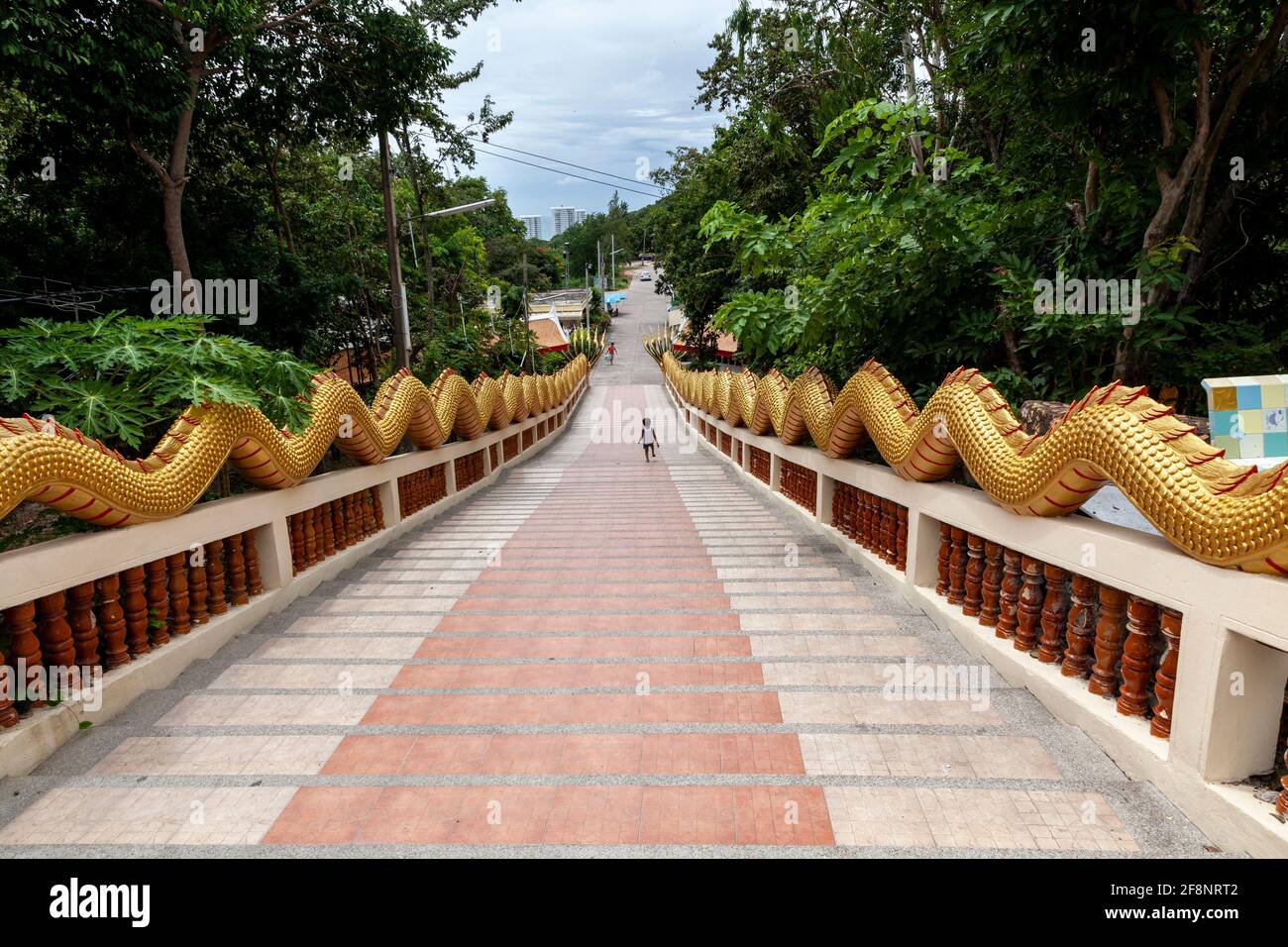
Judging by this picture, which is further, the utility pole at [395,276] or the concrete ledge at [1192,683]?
the utility pole at [395,276]

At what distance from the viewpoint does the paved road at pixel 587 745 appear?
250cm

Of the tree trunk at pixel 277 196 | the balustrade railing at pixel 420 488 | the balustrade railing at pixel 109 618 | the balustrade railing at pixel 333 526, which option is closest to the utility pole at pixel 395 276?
the tree trunk at pixel 277 196

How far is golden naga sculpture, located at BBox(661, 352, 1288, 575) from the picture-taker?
2.33 m

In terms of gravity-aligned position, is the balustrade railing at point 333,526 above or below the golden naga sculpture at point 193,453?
below

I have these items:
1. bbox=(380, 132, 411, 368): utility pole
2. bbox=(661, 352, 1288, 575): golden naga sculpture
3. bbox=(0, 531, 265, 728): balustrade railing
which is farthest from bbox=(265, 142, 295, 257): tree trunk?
bbox=(661, 352, 1288, 575): golden naga sculpture

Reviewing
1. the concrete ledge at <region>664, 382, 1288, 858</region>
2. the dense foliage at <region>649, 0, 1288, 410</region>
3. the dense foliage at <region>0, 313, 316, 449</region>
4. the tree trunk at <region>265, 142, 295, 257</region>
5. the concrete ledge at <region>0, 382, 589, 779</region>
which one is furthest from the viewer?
the tree trunk at <region>265, 142, 295, 257</region>

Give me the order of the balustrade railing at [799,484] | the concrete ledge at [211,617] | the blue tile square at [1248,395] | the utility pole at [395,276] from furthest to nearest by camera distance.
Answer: the utility pole at [395,276] → the balustrade railing at [799,484] → the blue tile square at [1248,395] → the concrete ledge at [211,617]

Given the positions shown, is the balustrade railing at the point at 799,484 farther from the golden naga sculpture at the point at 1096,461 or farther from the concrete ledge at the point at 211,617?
the concrete ledge at the point at 211,617

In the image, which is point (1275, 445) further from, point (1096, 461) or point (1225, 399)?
point (1096, 461)

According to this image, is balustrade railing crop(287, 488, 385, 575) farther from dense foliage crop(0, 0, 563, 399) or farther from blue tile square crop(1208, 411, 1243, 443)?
blue tile square crop(1208, 411, 1243, 443)

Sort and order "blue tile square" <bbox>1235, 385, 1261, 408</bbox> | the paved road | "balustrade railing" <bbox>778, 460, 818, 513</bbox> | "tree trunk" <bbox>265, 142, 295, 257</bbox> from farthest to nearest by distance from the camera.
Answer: "tree trunk" <bbox>265, 142, 295, 257</bbox>
"balustrade railing" <bbox>778, 460, 818, 513</bbox>
"blue tile square" <bbox>1235, 385, 1261, 408</bbox>
the paved road

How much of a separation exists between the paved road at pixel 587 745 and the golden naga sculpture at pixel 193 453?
102 cm

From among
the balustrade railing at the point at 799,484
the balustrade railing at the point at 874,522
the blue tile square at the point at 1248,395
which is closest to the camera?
the blue tile square at the point at 1248,395

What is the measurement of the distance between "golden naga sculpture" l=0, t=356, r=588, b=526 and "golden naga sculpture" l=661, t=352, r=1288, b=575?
4.32 metres
